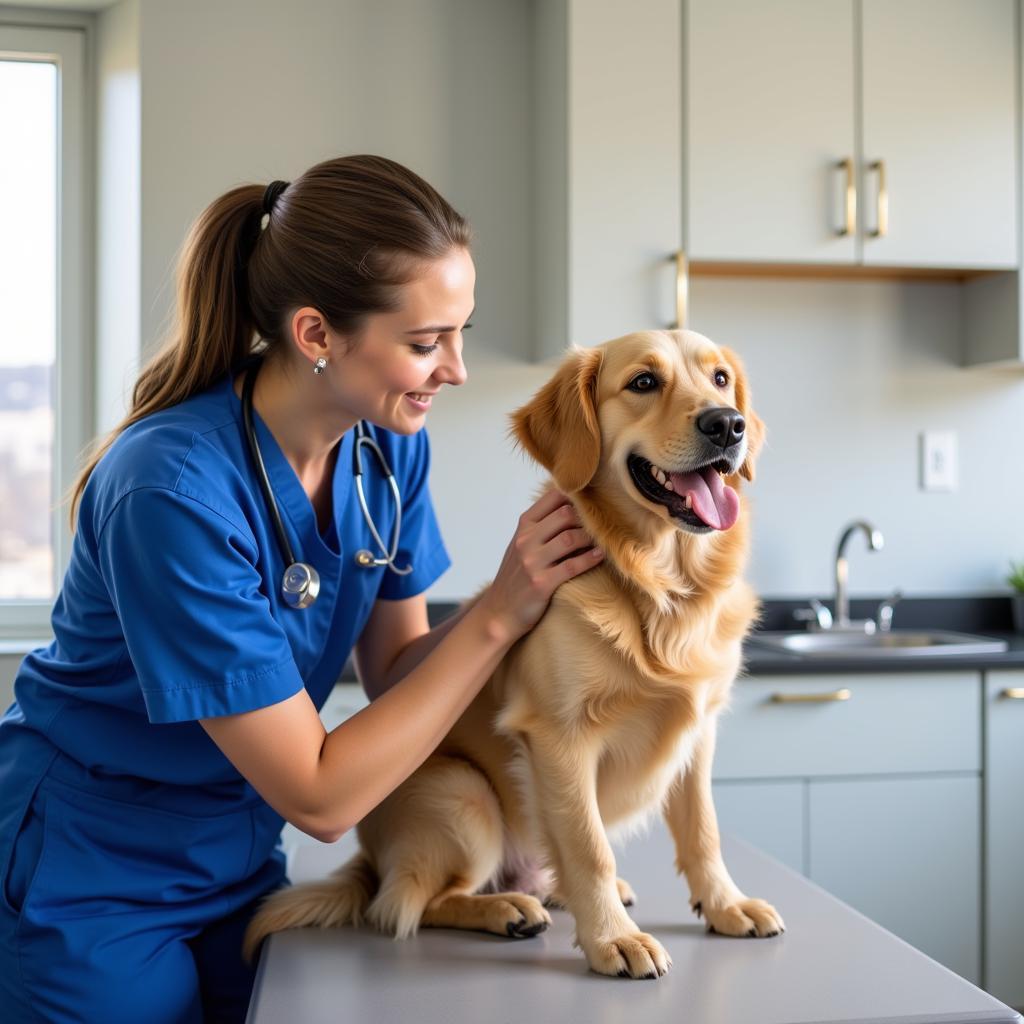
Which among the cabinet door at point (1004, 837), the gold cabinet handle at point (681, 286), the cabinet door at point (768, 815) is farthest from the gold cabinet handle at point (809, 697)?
the gold cabinet handle at point (681, 286)

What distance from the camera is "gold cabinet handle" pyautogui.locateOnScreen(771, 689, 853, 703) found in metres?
2.46

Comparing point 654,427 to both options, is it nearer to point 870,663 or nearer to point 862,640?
point 870,663

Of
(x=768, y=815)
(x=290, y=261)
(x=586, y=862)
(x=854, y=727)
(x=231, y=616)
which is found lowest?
(x=768, y=815)

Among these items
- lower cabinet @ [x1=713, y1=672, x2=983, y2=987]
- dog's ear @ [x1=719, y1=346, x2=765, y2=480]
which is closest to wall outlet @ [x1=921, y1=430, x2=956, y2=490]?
lower cabinet @ [x1=713, y1=672, x2=983, y2=987]

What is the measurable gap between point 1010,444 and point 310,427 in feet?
7.80

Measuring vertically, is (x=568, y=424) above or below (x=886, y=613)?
above

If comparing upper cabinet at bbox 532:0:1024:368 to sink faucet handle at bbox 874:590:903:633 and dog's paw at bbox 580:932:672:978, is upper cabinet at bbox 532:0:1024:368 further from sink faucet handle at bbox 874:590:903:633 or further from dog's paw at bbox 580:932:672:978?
dog's paw at bbox 580:932:672:978

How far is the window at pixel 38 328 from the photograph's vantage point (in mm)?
2941

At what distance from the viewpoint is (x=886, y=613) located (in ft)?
9.75

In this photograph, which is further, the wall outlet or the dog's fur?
the wall outlet

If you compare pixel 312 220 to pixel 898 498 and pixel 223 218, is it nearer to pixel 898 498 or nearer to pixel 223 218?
→ pixel 223 218

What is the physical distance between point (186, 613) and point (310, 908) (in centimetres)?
35

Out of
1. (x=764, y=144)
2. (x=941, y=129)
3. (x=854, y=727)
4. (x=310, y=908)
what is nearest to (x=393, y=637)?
(x=310, y=908)

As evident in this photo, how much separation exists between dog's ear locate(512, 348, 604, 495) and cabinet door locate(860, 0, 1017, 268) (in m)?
1.62
